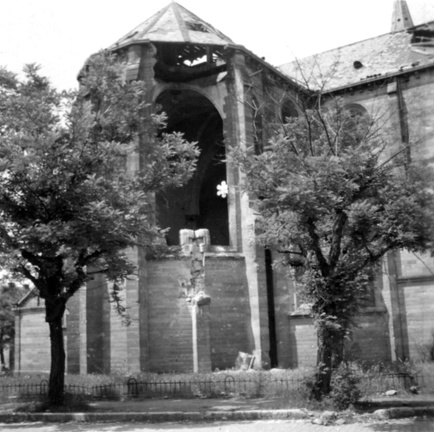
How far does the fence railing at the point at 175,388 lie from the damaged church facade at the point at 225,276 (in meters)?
2.57

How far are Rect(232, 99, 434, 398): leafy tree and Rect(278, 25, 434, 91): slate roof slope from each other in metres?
14.4

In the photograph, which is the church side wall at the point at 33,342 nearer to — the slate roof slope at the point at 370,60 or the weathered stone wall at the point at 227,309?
the weathered stone wall at the point at 227,309

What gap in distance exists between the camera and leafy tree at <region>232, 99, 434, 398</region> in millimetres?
11688

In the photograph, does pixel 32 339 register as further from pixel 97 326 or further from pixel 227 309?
pixel 227 309

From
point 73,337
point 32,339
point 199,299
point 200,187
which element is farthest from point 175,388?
point 200,187

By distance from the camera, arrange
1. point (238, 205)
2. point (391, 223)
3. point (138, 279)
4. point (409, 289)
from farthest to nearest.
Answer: point (409, 289) → point (238, 205) → point (138, 279) → point (391, 223)

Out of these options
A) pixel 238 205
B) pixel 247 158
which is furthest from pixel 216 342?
pixel 247 158

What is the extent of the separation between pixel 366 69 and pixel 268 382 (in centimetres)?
1879

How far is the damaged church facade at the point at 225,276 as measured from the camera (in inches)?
816

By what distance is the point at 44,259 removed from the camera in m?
13.5

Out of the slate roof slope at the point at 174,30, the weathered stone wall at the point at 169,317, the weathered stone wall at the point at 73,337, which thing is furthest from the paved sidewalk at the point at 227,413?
the slate roof slope at the point at 174,30

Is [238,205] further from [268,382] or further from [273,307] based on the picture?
[268,382]

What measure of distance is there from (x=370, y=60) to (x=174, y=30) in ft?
36.4

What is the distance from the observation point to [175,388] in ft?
54.2
